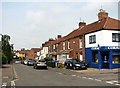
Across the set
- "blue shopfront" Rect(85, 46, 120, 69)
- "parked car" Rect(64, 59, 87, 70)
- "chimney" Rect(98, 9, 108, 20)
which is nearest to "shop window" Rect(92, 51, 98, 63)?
"blue shopfront" Rect(85, 46, 120, 69)

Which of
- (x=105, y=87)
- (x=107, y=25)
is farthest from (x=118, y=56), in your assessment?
(x=105, y=87)

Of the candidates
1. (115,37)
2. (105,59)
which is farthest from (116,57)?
(115,37)

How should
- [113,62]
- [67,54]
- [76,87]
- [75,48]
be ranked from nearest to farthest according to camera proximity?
[76,87]
[113,62]
[75,48]
[67,54]

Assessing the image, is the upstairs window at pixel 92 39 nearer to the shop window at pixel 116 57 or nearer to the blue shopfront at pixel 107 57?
the blue shopfront at pixel 107 57

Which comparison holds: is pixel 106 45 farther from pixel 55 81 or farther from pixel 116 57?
pixel 55 81

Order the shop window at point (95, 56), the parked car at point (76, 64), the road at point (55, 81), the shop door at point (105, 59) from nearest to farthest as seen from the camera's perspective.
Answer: the road at point (55, 81)
the shop door at point (105, 59)
the parked car at point (76, 64)
the shop window at point (95, 56)

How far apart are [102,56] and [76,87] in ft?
71.8

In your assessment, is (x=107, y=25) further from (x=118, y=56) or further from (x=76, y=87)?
(x=76, y=87)

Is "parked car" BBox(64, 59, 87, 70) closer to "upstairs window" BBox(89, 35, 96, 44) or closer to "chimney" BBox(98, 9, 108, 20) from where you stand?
"upstairs window" BBox(89, 35, 96, 44)

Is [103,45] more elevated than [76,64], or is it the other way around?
[103,45]

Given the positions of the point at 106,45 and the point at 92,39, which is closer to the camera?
the point at 106,45

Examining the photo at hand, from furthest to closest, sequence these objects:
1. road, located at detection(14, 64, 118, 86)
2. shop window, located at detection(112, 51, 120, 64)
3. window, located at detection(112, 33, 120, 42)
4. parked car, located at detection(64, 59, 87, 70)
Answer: parked car, located at detection(64, 59, 87, 70) → window, located at detection(112, 33, 120, 42) → shop window, located at detection(112, 51, 120, 64) → road, located at detection(14, 64, 118, 86)

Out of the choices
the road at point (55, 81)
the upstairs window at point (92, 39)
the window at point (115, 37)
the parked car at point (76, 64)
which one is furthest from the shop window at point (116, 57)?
the road at point (55, 81)

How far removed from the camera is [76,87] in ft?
49.1
